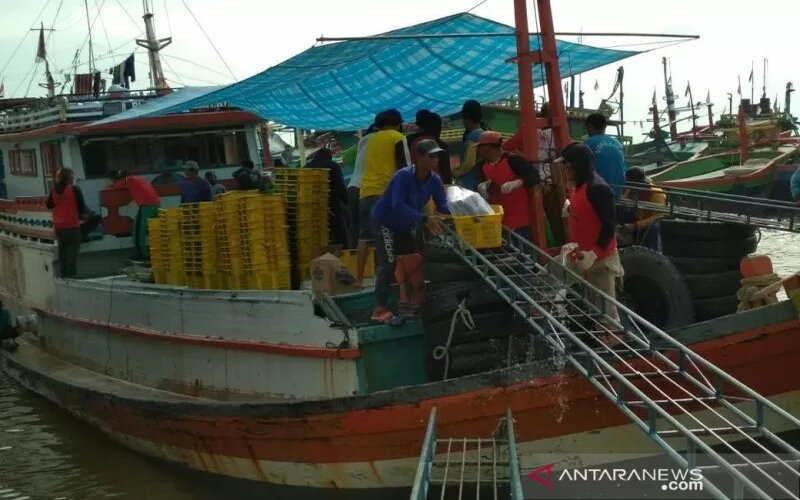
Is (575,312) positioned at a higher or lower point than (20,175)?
lower

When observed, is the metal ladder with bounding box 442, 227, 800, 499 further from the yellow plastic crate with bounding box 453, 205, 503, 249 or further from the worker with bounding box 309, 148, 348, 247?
the worker with bounding box 309, 148, 348, 247

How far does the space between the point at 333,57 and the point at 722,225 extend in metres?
4.55

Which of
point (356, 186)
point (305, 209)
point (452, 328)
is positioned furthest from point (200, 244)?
point (452, 328)

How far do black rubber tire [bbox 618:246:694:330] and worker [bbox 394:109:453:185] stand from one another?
5.12 feet

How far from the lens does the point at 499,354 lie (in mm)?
6852

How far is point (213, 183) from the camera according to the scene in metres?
11.9

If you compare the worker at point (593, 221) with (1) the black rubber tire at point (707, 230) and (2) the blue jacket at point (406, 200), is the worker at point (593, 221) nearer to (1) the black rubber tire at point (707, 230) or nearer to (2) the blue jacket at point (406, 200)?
(2) the blue jacket at point (406, 200)

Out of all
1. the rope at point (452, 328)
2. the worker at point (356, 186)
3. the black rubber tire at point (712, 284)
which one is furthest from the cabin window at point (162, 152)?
the black rubber tire at point (712, 284)

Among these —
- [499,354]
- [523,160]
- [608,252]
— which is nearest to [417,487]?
[499,354]

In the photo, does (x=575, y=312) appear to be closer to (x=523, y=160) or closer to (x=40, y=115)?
(x=523, y=160)

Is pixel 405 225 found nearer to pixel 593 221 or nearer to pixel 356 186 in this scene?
pixel 593 221

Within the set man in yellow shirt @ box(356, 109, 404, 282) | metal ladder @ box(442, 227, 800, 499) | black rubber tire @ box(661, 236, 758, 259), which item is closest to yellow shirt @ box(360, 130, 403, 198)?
man in yellow shirt @ box(356, 109, 404, 282)

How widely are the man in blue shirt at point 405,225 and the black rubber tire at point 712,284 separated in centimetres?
196

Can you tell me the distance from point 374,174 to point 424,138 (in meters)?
0.54
